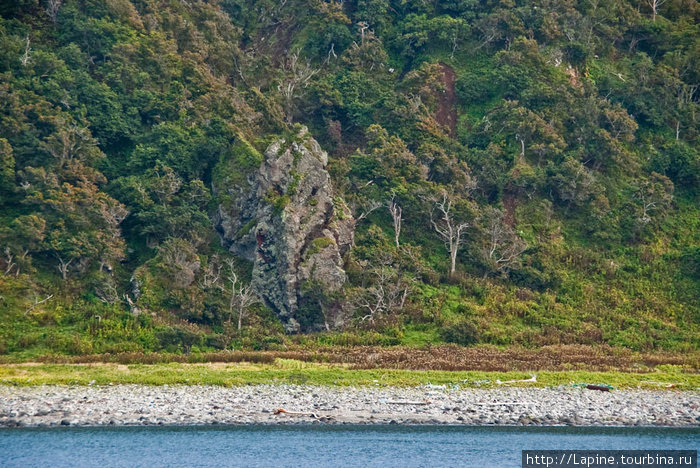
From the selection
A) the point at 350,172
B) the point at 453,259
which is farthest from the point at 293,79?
the point at 453,259

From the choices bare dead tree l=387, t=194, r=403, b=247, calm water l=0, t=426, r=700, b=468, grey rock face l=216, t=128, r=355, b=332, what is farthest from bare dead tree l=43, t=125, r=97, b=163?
calm water l=0, t=426, r=700, b=468

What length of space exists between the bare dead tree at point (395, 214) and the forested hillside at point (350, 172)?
1.28 ft

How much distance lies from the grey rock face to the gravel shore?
1149cm

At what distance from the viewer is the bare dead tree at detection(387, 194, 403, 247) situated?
54750mm

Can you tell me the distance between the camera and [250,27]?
7519 cm

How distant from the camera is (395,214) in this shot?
55.6 metres

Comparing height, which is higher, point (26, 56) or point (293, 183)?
point (26, 56)

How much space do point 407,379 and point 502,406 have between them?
17.9 ft

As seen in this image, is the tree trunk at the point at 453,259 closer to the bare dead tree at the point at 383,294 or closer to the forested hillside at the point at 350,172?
the forested hillside at the point at 350,172

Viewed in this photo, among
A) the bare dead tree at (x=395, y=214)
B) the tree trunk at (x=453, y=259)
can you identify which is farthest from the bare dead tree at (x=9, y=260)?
the tree trunk at (x=453, y=259)

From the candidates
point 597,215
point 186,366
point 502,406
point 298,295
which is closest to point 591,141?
point 597,215

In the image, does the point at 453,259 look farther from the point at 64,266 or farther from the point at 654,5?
the point at 654,5

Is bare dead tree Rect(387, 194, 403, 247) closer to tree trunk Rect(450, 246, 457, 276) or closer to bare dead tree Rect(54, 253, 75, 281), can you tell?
tree trunk Rect(450, 246, 457, 276)

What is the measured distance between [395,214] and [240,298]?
13.5 m
